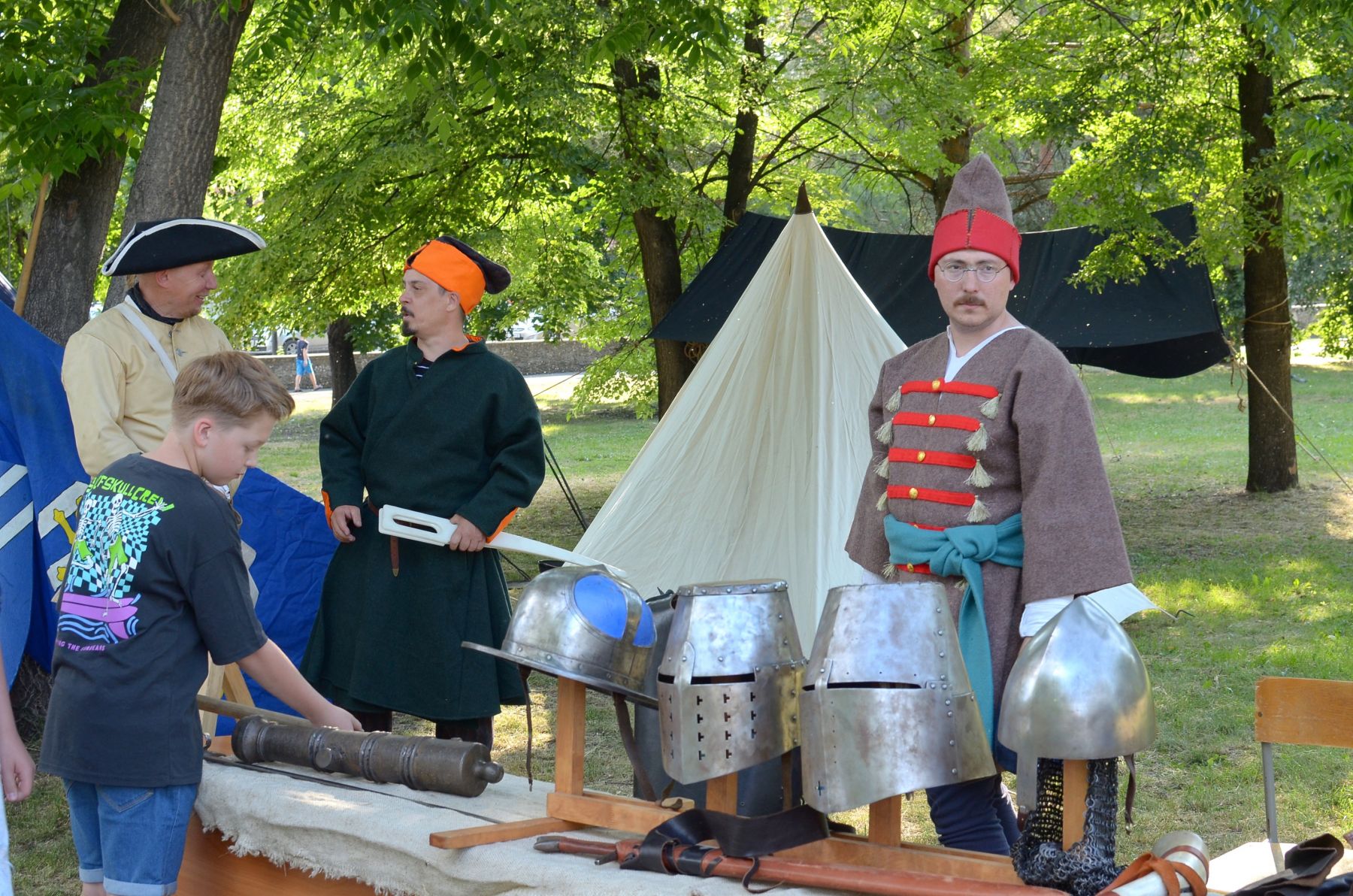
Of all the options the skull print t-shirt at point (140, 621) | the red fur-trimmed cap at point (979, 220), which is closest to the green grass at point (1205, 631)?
the skull print t-shirt at point (140, 621)

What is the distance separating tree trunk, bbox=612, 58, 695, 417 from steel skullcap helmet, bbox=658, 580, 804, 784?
18.7 ft

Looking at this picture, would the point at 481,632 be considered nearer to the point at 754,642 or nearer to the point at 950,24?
the point at 754,642

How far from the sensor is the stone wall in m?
23.9

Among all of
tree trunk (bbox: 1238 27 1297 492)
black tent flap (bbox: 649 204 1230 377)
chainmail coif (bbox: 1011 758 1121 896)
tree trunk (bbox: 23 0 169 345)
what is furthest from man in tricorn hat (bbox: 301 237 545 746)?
tree trunk (bbox: 1238 27 1297 492)

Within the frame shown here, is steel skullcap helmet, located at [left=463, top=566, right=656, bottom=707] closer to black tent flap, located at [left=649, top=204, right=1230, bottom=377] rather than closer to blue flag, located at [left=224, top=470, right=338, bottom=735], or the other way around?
blue flag, located at [left=224, top=470, right=338, bottom=735]

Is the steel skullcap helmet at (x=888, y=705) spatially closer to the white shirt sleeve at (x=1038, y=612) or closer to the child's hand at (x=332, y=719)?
the white shirt sleeve at (x=1038, y=612)

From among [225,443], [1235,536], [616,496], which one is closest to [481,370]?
[225,443]

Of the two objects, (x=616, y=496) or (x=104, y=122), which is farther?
(x=616, y=496)

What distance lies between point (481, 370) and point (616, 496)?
7.89ft

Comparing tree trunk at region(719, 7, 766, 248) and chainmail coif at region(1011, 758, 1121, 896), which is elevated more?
tree trunk at region(719, 7, 766, 248)

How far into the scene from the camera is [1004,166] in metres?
10.5

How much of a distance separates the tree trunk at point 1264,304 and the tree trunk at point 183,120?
18.4 ft

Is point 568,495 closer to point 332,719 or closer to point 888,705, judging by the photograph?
point 332,719

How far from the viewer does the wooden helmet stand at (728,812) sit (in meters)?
1.74
